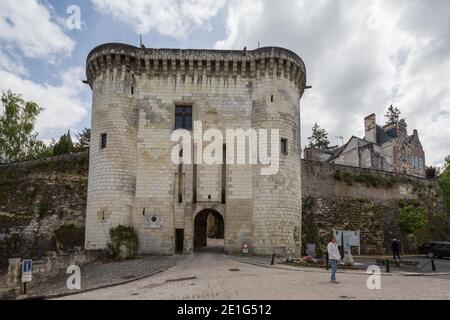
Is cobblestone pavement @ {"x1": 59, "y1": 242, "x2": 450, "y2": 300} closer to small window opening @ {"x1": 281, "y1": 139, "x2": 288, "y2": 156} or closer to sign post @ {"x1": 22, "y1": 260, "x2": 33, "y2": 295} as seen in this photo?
sign post @ {"x1": 22, "y1": 260, "x2": 33, "y2": 295}

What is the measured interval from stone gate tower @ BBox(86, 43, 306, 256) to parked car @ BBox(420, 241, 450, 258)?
38.1ft

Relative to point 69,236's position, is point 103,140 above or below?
above

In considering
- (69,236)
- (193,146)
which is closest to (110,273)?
(193,146)

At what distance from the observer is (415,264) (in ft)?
53.2

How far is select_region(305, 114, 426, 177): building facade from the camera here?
126 ft

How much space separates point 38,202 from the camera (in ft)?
81.9

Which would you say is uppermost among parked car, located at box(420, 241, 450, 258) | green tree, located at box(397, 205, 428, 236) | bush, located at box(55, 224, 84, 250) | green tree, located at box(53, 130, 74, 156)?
green tree, located at box(53, 130, 74, 156)

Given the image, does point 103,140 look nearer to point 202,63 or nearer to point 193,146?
point 193,146

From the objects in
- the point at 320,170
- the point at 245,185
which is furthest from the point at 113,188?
the point at 320,170

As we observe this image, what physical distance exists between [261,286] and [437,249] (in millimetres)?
19764

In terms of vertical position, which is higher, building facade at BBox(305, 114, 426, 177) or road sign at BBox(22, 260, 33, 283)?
building facade at BBox(305, 114, 426, 177)

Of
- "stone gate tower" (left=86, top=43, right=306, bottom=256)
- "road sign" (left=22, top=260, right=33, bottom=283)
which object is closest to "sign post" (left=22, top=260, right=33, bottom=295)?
"road sign" (left=22, top=260, right=33, bottom=283)
